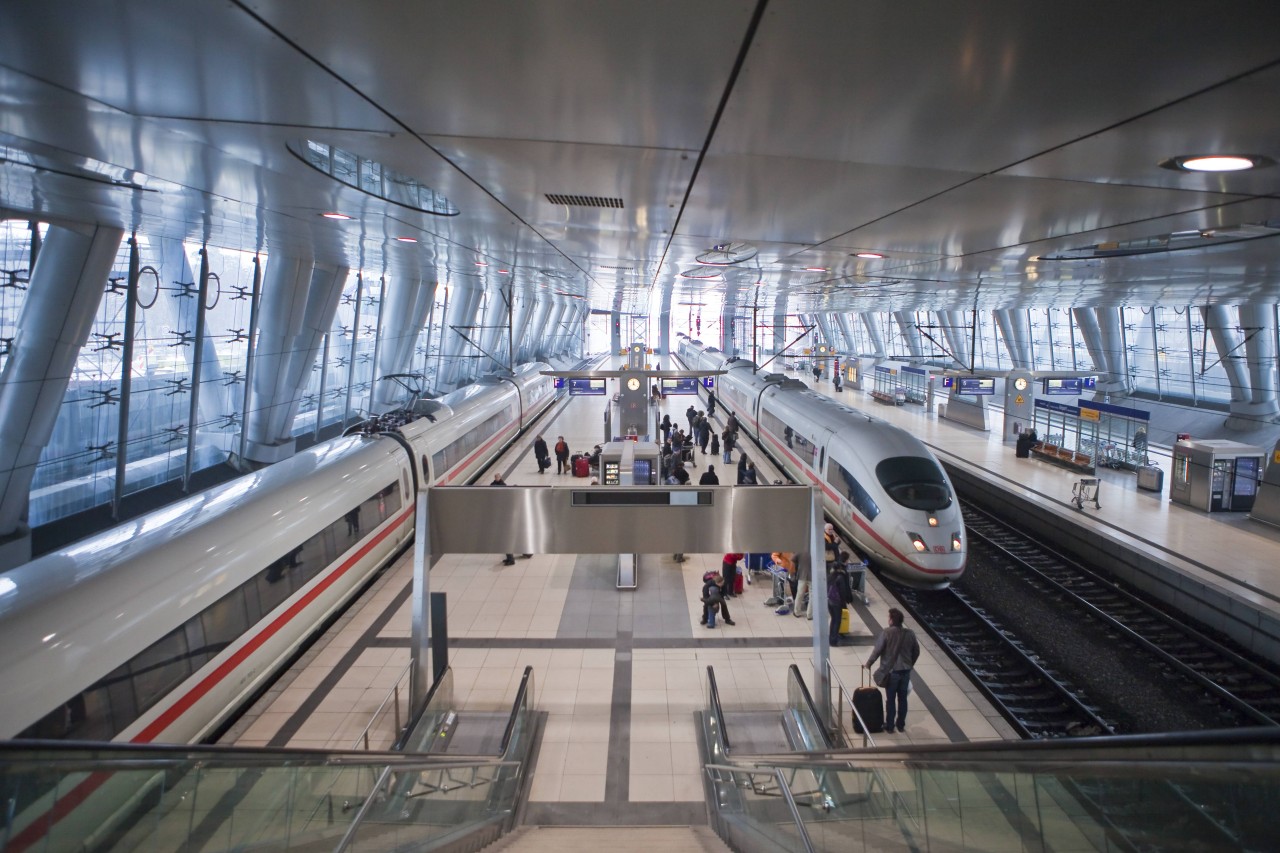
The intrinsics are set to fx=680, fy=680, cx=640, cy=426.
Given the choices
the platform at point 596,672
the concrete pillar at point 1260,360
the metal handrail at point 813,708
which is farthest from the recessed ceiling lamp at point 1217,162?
the concrete pillar at point 1260,360

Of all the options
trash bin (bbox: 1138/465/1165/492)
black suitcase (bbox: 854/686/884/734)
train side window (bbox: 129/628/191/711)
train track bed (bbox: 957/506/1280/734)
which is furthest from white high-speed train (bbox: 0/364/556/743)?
trash bin (bbox: 1138/465/1165/492)

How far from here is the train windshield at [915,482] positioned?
11625mm

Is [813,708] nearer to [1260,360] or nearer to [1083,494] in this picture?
[1083,494]

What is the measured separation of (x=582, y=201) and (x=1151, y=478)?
19040 mm

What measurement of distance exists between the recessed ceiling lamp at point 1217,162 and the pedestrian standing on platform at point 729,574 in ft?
27.8

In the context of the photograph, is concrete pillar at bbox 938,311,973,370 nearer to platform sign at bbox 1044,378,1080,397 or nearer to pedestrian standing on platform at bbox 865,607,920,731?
platform sign at bbox 1044,378,1080,397

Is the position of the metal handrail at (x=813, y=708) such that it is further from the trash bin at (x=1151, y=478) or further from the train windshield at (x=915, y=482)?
the trash bin at (x=1151, y=478)

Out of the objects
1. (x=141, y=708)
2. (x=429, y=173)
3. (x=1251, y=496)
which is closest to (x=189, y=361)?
(x=141, y=708)

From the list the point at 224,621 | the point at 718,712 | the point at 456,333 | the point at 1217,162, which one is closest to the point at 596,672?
the point at 718,712

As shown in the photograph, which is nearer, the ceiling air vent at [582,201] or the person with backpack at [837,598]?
the ceiling air vent at [582,201]

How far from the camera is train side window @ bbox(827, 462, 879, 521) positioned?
12.3 m

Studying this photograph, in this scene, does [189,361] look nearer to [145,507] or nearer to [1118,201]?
[145,507]

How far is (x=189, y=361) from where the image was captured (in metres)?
13.8

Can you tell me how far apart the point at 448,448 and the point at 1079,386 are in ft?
75.7
